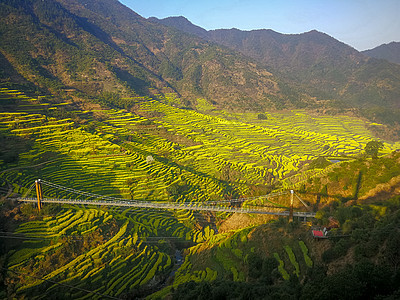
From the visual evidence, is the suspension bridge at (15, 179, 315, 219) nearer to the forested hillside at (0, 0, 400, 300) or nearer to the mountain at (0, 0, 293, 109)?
the forested hillside at (0, 0, 400, 300)

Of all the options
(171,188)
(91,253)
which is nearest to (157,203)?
(171,188)

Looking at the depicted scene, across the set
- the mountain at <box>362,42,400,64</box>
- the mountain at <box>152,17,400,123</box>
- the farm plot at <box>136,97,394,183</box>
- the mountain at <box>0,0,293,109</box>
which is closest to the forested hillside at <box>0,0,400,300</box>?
the farm plot at <box>136,97,394,183</box>

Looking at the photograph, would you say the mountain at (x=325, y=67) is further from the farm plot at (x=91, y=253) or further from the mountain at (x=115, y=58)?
the farm plot at (x=91, y=253)

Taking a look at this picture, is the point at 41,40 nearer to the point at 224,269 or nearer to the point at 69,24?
the point at 69,24

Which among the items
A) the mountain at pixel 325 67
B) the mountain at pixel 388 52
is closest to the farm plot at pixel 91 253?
the mountain at pixel 325 67

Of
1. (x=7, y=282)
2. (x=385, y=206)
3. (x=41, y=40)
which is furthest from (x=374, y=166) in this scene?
(x=41, y=40)

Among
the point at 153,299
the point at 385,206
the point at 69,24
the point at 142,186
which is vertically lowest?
the point at 153,299
